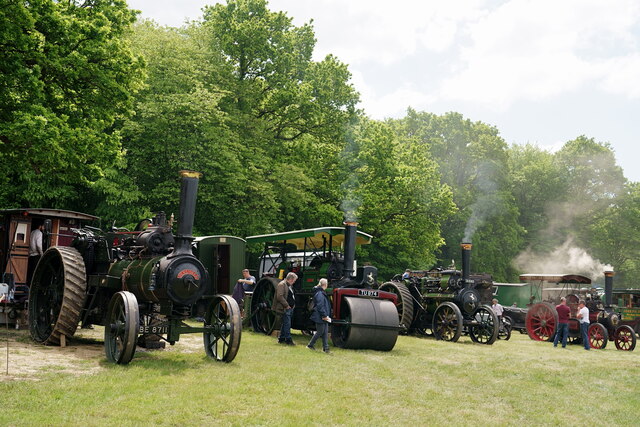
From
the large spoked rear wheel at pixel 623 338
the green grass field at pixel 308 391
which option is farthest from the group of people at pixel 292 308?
the large spoked rear wheel at pixel 623 338

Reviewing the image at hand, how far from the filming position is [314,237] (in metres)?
16.0

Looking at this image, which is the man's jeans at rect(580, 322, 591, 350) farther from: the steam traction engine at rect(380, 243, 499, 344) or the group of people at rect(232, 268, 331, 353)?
the group of people at rect(232, 268, 331, 353)

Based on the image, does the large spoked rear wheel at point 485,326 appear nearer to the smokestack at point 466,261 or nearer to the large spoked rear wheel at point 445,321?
the large spoked rear wheel at point 445,321

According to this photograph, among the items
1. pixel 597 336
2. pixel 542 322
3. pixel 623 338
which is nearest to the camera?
pixel 623 338

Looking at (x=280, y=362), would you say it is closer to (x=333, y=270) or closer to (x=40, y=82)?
(x=333, y=270)

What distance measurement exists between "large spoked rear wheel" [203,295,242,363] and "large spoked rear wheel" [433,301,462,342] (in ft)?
26.8

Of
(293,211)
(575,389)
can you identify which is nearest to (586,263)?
(293,211)

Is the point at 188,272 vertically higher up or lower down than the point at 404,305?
higher up

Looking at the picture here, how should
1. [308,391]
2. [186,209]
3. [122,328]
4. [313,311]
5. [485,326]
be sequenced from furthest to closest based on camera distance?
[485,326], [313,311], [186,209], [122,328], [308,391]

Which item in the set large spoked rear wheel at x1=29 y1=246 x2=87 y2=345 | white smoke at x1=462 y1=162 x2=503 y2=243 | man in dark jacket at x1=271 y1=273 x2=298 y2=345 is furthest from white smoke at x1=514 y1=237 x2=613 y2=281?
large spoked rear wheel at x1=29 y1=246 x2=87 y2=345

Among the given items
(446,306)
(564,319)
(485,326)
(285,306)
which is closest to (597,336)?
(564,319)

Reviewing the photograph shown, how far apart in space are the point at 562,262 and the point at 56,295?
136 ft

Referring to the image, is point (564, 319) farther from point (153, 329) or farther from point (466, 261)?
point (153, 329)

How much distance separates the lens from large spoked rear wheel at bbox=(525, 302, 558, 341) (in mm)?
19328
